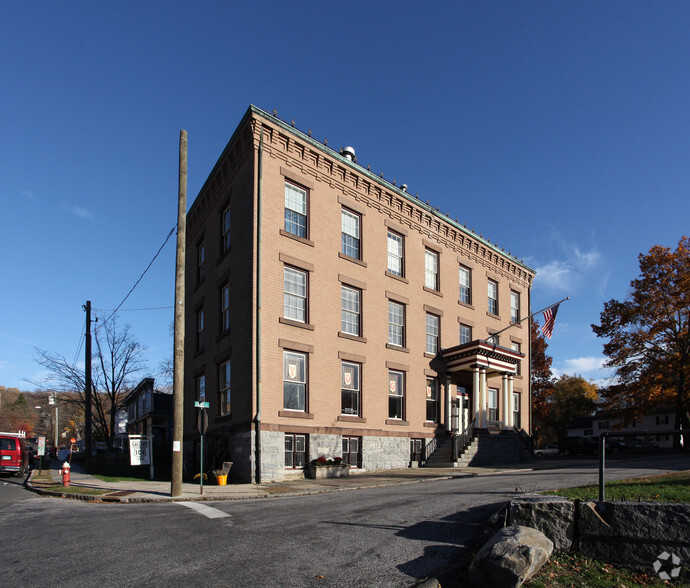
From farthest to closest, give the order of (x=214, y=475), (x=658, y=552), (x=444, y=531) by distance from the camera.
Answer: (x=214, y=475), (x=444, y=531), (x=658, y=552)

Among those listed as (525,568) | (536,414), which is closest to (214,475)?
(525,568)

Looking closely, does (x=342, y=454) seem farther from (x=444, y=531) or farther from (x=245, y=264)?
(x=444, y=531)

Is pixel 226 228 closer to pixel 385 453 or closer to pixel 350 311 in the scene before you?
pixel 350 311

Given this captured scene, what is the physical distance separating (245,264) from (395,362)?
27.7 ft

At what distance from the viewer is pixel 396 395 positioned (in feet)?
84.0

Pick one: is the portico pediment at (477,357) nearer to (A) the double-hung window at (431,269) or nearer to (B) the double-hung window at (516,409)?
(A) the double-hung window at (431,269)

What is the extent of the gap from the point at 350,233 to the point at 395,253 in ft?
10.4

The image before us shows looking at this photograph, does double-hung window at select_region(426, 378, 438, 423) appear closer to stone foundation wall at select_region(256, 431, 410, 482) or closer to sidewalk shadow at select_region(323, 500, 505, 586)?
stone foundation wall at select_region(256, 431, 410, 482)

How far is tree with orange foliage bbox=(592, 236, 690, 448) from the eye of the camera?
3598cm

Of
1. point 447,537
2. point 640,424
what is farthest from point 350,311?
point 640,424

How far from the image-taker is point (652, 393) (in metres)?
35.2

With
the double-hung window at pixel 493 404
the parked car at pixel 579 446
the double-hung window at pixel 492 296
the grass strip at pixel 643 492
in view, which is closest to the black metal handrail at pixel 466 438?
the double-hung window at pixel 493 404

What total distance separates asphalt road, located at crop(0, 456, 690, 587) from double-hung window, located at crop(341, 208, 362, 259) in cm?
1432

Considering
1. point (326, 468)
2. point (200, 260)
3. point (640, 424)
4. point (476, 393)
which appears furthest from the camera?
point (640, 424)
